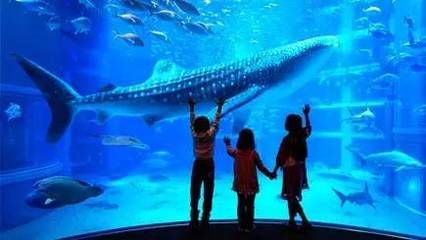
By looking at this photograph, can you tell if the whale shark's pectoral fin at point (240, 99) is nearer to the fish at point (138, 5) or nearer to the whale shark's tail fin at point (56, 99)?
the whale shark's tail fin at point (56, 99)

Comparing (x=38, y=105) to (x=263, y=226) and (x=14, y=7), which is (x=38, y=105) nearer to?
(x=14, y=7)

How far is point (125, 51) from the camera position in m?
14.9

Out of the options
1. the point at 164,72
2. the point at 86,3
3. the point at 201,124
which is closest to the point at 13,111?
the point at 86,3

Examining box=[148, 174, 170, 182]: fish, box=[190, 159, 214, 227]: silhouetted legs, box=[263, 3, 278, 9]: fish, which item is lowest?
box=[148, 174, 170, 182]: fish

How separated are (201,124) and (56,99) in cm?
217

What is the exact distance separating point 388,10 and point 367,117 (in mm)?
4715

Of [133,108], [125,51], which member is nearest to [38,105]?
[133,108]

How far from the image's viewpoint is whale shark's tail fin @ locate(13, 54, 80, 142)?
446 centimetres

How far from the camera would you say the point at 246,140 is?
135 inches

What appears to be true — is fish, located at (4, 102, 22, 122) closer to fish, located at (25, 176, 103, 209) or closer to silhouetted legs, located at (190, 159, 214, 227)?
fish, located at (25, 176, 103, 209)

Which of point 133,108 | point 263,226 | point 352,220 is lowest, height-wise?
point 352,220

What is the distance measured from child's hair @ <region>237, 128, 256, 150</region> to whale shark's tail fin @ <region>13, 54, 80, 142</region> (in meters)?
2.35

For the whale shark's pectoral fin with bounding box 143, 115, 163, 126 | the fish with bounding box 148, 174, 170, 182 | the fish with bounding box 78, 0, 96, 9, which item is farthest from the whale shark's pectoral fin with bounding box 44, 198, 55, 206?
the fish with bounding box 148, 174, 170, 182

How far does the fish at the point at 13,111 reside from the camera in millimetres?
7910
